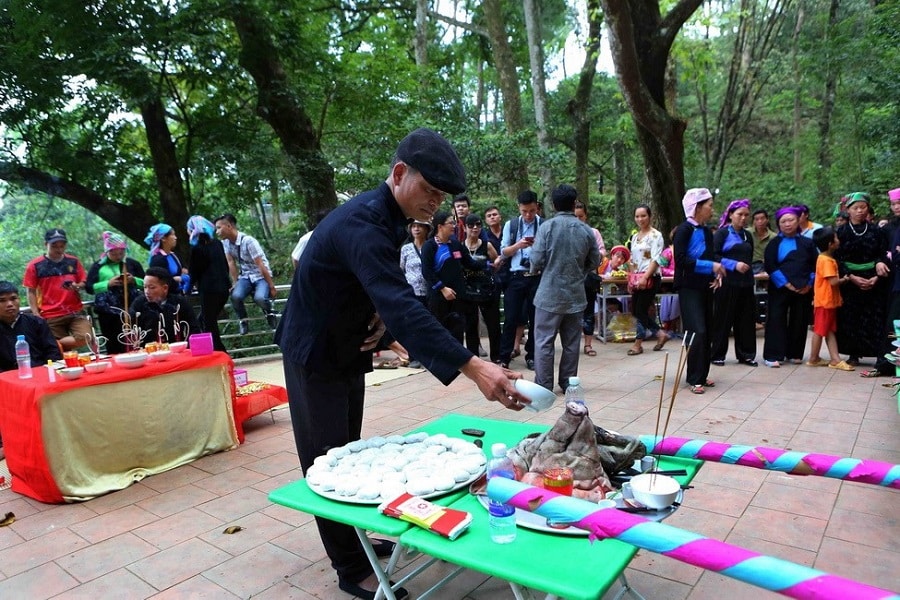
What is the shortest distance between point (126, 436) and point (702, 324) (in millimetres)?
4757

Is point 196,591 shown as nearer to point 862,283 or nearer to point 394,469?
point 394,469

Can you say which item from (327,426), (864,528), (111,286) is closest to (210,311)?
(111,286)

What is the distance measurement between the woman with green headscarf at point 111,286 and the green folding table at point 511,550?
474cm

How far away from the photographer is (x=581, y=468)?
1909 mm

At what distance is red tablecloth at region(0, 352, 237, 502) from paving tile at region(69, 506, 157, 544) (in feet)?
1.17

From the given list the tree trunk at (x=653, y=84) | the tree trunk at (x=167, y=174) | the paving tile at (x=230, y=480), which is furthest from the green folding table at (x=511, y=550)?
the tree trunk at (x=167, y=174)

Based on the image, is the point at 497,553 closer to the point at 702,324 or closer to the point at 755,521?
the point at 755,521

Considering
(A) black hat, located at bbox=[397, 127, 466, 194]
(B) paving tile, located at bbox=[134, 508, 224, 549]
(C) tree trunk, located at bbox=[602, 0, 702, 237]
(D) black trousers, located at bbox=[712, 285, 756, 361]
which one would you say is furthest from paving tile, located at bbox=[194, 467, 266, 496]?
(C) tree trunk, located at bbox=[602, 0, 702, 237]

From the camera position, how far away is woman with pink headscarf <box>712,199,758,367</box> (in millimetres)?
5859

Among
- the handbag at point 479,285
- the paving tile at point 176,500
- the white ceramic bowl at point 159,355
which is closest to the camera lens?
the paving tile at point 176,500

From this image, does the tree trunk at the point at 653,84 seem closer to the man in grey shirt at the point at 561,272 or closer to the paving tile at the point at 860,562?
the man in grey shirt at the point at 561,272

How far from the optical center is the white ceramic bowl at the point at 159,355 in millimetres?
4121

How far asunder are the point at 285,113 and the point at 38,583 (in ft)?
27.7

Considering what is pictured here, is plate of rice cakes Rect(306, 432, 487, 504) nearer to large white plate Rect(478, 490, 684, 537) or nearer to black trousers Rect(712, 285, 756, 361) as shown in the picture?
large white plate Rect(478, 490, 684, 537)
